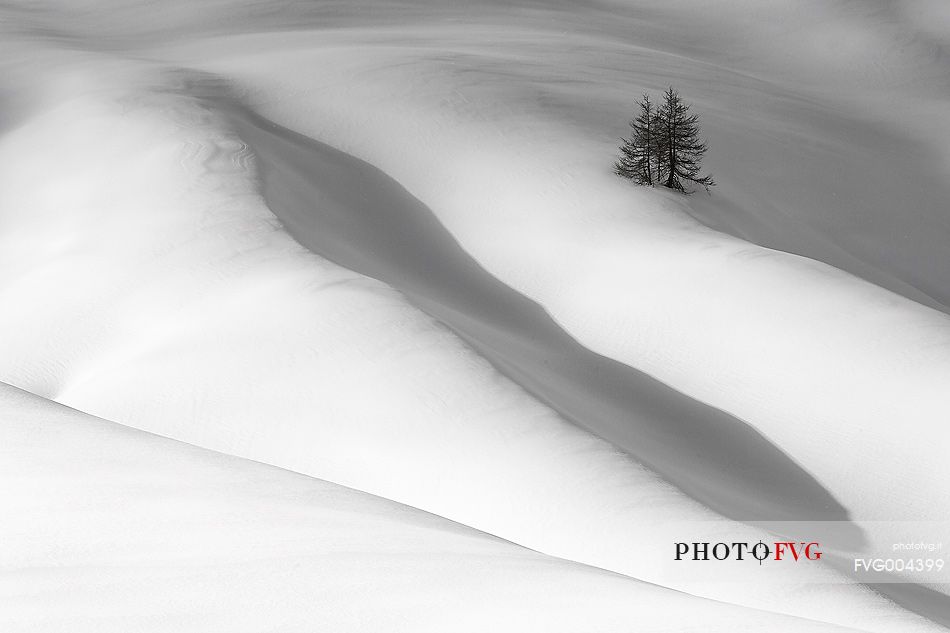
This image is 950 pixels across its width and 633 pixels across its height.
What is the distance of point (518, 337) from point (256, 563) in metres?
7.53

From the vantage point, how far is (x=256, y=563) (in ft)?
4.34

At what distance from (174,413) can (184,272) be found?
88.3 inches

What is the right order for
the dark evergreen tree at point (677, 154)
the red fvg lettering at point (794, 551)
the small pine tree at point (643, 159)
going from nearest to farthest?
the red fvg lettering at point (794, 551)
the small pine tree at point (643, 159)
the dark evergreen tree at point (677, 154)

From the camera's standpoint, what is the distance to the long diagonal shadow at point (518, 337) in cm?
659

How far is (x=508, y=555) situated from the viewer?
4.54 feet

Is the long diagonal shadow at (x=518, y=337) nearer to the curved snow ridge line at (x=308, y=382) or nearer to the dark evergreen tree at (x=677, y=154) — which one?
the curved snow ridge line at (x=308, y=382)

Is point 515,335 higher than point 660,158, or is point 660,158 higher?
point 660,158

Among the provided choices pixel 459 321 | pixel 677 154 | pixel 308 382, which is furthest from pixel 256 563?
pixel 677 154

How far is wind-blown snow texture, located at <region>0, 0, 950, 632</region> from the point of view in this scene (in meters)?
1.53

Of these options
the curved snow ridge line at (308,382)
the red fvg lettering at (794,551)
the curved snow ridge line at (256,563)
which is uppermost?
the curved snow ridge line at (308,382)

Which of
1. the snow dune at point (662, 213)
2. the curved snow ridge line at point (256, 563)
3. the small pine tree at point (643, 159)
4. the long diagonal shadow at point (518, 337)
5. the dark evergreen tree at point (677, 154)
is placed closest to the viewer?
the curved snow ridge line at point (256, 563)

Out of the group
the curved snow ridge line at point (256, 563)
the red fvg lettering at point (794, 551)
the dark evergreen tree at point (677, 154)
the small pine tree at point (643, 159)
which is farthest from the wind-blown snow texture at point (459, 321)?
the dark evergreen tree at point (677, 154)

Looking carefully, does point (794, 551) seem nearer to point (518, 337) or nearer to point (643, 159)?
point (518, 337)

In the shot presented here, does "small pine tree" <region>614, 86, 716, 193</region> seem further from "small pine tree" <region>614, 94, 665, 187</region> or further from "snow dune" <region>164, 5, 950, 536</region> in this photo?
"snow dune" <region>164, 5, 950, 536</region>
